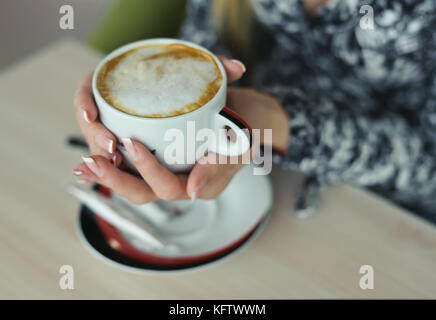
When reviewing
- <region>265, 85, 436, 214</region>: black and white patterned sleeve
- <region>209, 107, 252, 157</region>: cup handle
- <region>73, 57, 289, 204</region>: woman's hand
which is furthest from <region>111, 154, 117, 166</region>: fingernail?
<region>265, 85, 436, 214</region>: black and white patterned sleeve

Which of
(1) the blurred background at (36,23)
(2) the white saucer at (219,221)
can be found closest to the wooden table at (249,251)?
(2) the white saucer at (219,221)

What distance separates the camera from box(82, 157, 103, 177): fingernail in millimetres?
414

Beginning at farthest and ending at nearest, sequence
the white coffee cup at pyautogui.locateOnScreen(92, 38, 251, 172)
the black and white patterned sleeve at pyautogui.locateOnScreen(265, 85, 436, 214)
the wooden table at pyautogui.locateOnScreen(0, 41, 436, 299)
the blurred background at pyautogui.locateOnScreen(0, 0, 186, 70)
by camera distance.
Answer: the blurred background at pyautogui.locateOnScreen(0, 0, 186, 70) → the black and white patterned sleeve at pyautogui.locateOnScreen(265, 85, 436, 214) → the wooden table at pyautogui.locateOnScreen(0, 41, 436, 299) → the white coffee cup at pyautogui.locateOnScreen(92, 38, 251, 172)

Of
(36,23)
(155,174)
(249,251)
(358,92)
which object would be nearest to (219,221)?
(249,251)

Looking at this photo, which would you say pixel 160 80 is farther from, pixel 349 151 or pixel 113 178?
pixel 349 151

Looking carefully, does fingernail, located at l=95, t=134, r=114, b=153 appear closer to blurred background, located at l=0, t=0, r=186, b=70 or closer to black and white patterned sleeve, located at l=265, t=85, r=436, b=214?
black and white patterned sleeve, located at l=265, t=85, r=436, b=214

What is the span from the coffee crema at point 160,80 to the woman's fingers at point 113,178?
0.21 feet

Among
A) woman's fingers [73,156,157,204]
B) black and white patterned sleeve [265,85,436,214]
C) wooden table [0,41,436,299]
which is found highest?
woman's fingers [73,156,157,204]

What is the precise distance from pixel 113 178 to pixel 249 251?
0.72 feet

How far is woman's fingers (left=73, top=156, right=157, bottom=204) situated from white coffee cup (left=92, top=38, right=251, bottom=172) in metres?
0.02

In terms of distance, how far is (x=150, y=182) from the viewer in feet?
1.42

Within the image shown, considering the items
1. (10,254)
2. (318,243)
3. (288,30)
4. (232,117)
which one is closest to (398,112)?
(288,30)

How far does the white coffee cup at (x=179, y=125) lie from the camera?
38 cm
